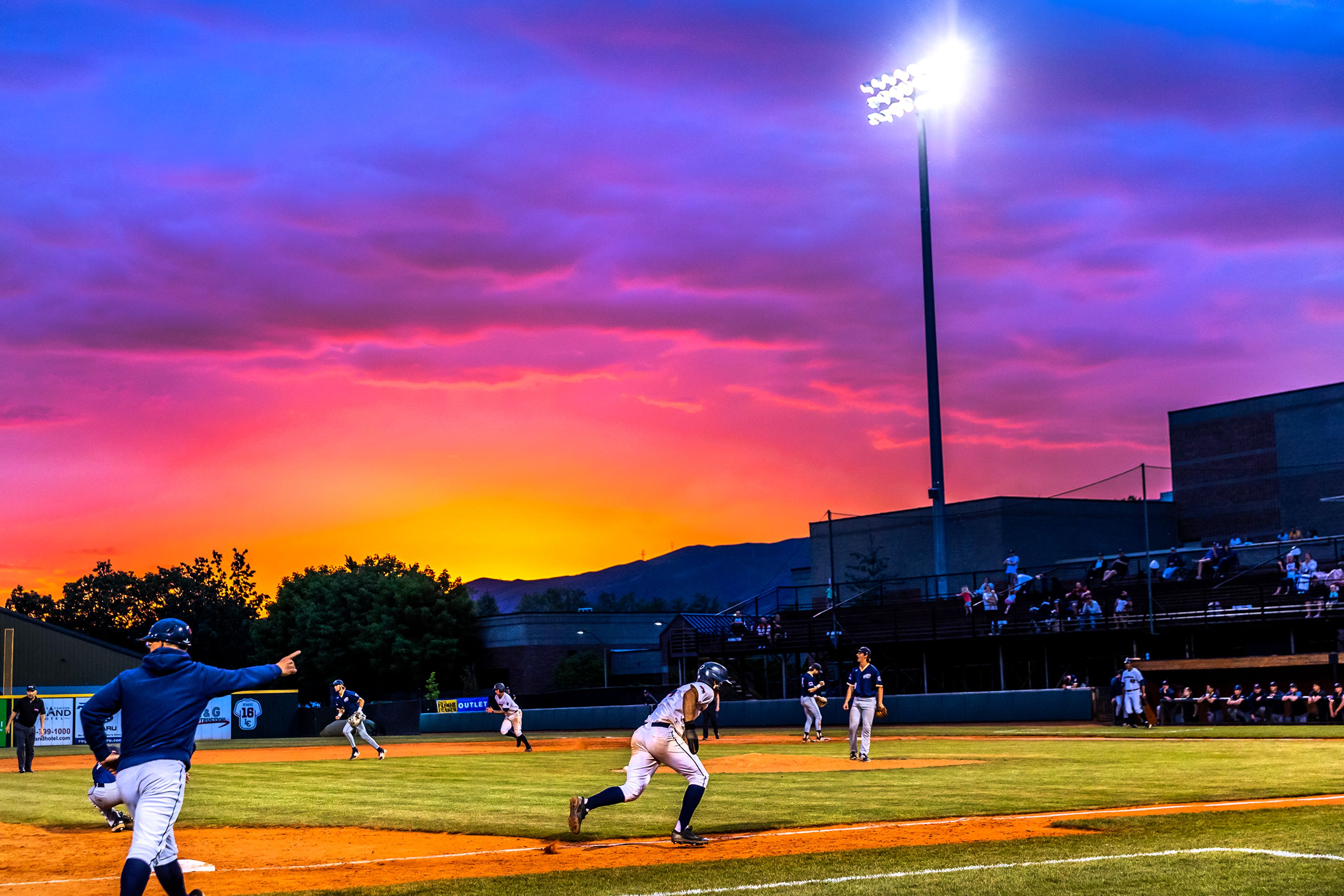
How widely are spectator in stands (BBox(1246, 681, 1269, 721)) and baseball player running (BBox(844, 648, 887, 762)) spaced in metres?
16.6

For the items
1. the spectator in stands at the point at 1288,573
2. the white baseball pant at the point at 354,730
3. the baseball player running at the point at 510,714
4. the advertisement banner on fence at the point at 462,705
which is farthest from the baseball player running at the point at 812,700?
the advertisement banner on fence at the point at 462,705

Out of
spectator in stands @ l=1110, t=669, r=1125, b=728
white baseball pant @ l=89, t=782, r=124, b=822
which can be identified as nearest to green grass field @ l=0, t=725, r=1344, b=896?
white baseball pant @ l=89, t=782, r=124, b=822

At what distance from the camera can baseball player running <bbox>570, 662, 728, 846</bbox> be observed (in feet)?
40.7

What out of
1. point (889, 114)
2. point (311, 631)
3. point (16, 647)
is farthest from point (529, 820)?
point (311, 631)

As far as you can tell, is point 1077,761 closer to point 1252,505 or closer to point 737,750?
point 737,750

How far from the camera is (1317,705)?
3597cm

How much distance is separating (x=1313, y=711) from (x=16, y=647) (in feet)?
215

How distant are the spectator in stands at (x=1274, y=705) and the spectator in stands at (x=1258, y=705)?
3cm

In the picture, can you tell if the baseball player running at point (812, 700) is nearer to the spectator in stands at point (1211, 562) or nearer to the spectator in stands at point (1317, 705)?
the spectator in stands at point (1317, 705)

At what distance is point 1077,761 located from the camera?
23.1 m

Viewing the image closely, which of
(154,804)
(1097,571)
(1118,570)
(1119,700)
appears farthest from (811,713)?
(154,804)

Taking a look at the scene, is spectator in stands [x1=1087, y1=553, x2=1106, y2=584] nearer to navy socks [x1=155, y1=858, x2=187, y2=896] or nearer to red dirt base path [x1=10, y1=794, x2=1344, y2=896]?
red dirt base path [x1=10, y1=794, x2=1344, y2=896]

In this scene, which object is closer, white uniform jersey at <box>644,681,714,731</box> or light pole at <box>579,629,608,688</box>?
white uniform jersey at <box>644,681,714,731</box>

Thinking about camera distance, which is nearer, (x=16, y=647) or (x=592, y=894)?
(x=592, y=894)
